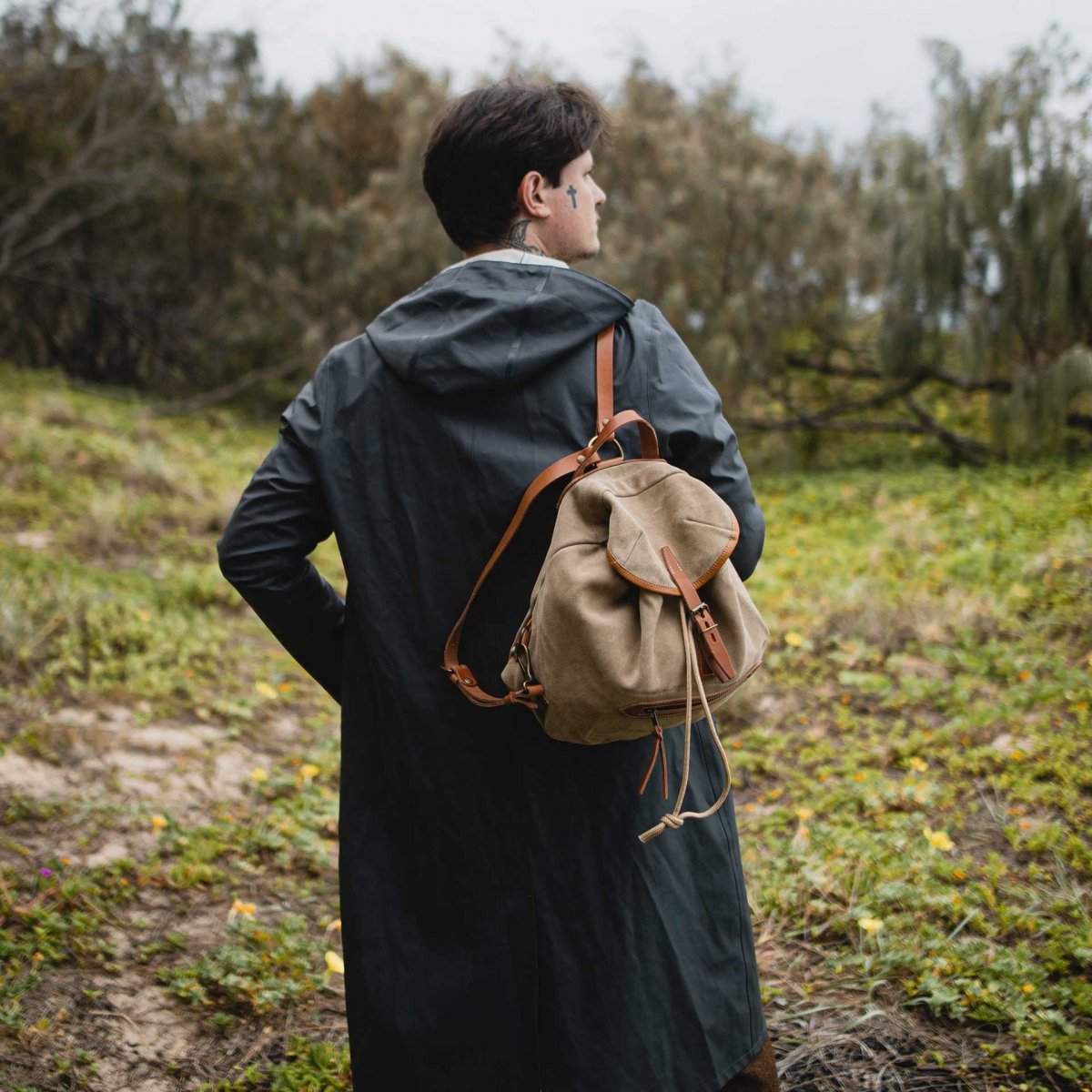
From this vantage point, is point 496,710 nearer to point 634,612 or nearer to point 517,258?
point 634,612

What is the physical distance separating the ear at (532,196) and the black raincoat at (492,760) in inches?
3.3

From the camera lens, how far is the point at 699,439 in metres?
1.39

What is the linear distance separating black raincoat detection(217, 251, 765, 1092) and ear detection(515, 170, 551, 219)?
0.08 meters

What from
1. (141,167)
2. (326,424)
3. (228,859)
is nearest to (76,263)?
(141,167)

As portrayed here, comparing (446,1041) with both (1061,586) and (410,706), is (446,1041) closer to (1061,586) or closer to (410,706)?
(410,706)

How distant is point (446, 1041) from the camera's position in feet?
4.85

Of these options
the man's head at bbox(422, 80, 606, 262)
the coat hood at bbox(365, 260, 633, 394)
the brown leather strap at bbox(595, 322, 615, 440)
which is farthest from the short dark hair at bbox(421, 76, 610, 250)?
the brown leather strap at bbox(595, 322, 615, 440)

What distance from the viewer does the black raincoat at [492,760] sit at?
1.40 m

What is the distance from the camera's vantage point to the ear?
1508 millimetres

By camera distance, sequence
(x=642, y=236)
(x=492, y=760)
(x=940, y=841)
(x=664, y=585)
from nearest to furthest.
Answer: (x=664, y=585)
(x=492, y=760)
(x=940, y=841)
(x=642, y=236)

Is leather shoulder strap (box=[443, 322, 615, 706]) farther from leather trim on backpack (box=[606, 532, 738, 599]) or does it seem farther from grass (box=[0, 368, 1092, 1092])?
grass (box=[0, 368, 1092, 1092])

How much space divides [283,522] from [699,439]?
25.8 inches

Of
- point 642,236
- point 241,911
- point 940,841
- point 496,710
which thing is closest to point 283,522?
point 496,710

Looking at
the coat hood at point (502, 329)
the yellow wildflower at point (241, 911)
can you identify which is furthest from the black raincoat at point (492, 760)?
the yellow wildflower at point (241, 911)
